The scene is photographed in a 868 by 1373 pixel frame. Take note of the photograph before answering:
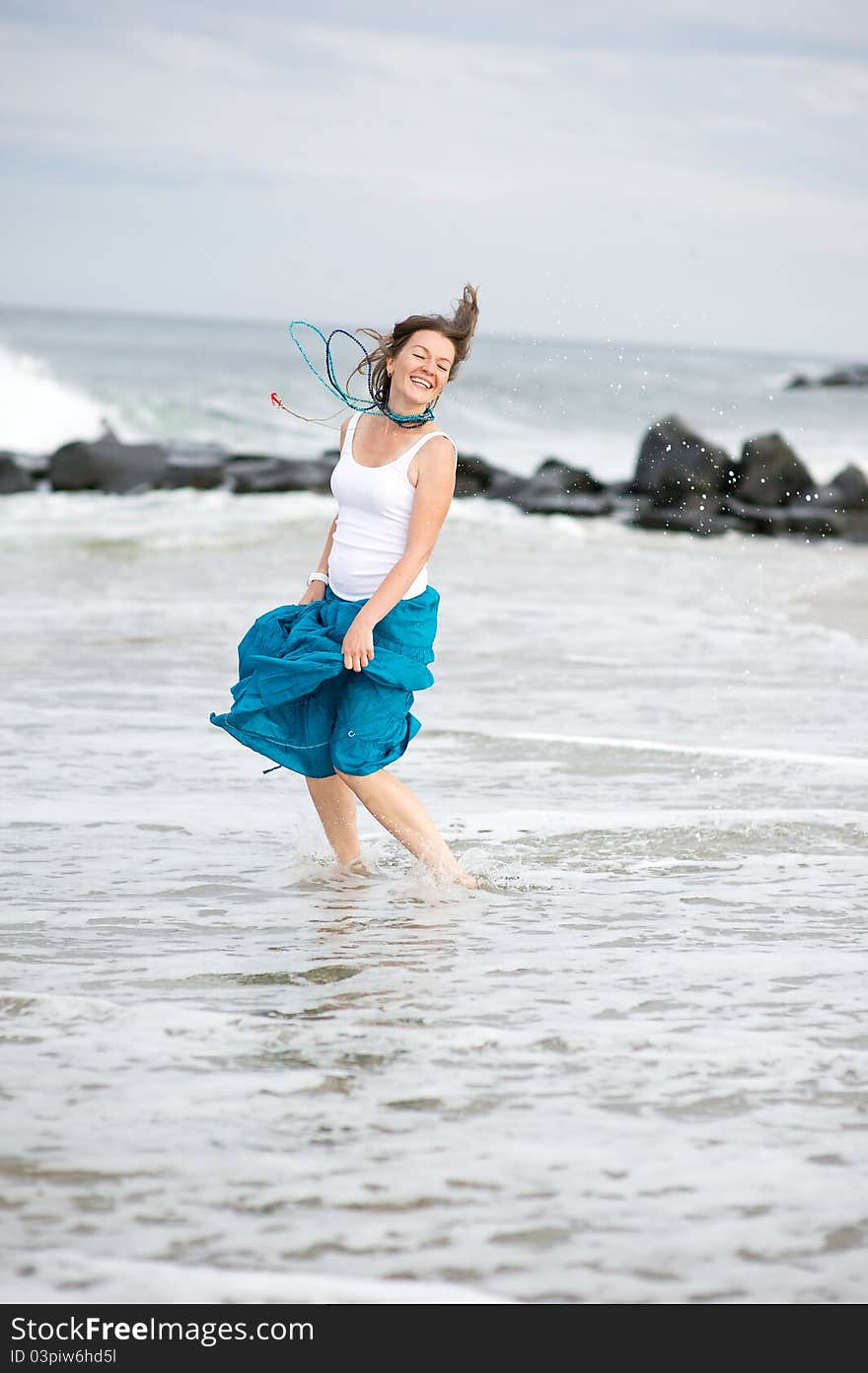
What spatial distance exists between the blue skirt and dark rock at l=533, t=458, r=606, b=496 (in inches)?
853

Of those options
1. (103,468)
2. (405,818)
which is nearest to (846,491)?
(103,468)

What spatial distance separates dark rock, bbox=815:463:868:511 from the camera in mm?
26062

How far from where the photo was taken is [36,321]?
3511 inches

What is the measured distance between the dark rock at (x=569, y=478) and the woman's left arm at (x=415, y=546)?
21.8m

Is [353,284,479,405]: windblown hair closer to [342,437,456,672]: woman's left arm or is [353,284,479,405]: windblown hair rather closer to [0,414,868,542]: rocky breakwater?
[342,437,456,672]: woman's left arm

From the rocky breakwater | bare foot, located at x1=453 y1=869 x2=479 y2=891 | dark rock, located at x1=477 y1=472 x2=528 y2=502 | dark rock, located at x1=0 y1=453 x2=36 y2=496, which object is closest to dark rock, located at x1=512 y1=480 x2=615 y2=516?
the rocky breakwater

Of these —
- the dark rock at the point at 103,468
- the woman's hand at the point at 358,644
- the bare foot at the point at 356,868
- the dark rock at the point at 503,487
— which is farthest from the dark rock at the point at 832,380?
the woman's hand at the point at 358,644

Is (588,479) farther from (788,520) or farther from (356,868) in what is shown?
(356,868)

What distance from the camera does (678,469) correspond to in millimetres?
26672

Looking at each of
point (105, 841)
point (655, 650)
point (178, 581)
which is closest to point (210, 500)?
point (178, 581)

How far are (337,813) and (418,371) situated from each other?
1.38 metres

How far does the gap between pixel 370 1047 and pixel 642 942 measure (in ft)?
3.63

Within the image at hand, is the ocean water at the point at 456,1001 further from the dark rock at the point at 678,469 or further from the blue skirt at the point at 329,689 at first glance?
the dark rock at the point at 678,469

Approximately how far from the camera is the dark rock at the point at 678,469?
26.0 m
